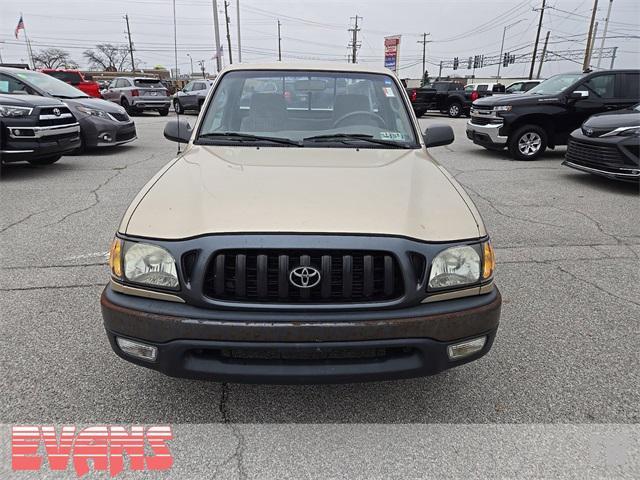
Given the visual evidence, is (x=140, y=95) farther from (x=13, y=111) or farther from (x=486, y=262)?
(x=486, y=262)

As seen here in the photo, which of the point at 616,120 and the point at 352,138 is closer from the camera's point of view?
the point at 352,138

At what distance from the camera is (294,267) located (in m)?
1.91

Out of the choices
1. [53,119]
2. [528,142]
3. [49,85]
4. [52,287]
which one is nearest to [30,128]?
[53,119]

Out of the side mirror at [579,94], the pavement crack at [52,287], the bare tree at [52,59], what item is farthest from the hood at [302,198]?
the bare tree at [52,59]

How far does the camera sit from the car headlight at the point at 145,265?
197cm

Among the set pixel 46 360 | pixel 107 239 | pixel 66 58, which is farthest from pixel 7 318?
pixel 66 58

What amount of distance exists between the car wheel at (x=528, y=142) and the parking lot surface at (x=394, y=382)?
13.9 ft

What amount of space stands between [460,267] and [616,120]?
6.66m

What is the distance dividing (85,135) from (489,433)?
386 inches

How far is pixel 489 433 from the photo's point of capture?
2.20 m

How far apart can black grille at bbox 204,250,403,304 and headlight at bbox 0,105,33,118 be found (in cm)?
709

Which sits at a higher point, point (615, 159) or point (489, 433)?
point (615, 159)

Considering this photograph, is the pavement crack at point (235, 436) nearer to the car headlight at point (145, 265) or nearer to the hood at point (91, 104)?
the car headlight at point (145, 265)

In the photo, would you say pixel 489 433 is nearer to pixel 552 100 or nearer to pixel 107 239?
pixel 107 239
